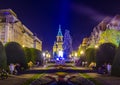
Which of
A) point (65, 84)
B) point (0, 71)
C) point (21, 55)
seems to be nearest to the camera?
point (65, 84)

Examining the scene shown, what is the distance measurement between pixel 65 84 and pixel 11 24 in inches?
5045

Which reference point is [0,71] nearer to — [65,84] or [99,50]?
[65,84]

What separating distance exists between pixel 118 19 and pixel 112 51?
74.2 m

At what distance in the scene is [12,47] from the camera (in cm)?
4897

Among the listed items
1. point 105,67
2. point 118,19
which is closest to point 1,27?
point 118,19

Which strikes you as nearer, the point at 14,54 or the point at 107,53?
the point at 107,53

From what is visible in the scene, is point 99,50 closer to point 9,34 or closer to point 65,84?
A: point 65,84

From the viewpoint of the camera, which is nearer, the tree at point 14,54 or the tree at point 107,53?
the tree at point 107,53

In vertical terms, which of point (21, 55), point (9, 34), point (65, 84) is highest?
point (9, 34)

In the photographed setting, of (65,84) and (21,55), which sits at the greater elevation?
(21,55)

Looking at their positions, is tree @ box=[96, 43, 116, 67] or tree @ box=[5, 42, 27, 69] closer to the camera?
tree @ box=[96, 43, 116, 67]

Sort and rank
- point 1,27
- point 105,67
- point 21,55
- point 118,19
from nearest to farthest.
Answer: point 105,67 → point 21,55 → point 118,19 → point 1,27

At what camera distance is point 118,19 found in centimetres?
11850

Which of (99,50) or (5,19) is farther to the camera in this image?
(5,19)
